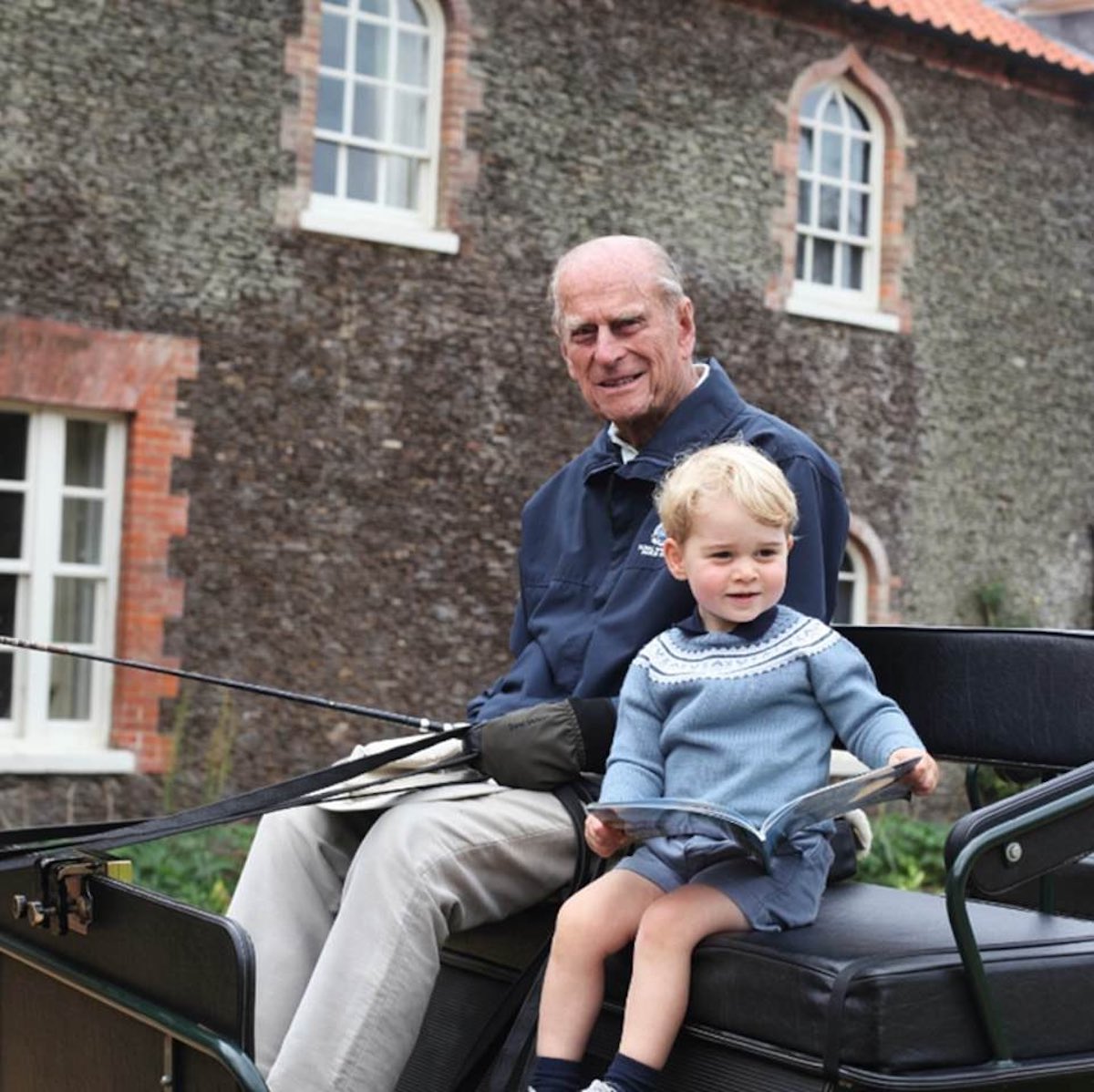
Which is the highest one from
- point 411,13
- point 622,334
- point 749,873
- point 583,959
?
point 411,13

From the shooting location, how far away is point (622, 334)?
3768 mm

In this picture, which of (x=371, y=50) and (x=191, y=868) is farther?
(x=371, y=50)

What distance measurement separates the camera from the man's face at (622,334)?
376 cm

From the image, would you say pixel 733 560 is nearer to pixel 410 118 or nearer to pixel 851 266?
pixel 410 118

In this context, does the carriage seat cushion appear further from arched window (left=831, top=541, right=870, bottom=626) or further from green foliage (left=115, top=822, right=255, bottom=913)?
arched window (left=831, top=541, right=870, bottom=626)

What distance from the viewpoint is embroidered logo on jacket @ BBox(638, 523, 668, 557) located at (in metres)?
3.60

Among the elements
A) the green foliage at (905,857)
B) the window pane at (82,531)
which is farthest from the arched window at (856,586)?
the window pane at (82,531)

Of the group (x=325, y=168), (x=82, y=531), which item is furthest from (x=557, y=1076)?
(x=325, y=168)

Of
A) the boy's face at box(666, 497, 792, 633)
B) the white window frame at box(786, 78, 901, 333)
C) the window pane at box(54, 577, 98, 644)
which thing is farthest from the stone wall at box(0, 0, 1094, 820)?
the boy's face at box(666, 497, 792, 633)

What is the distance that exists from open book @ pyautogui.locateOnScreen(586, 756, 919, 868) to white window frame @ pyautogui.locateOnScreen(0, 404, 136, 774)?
8.39 meters

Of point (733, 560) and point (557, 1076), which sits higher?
point (733, 560)

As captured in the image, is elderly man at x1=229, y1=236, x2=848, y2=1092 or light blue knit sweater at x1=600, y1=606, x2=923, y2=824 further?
elderly man at x1=229, y1=236, x2=848, y2=1092

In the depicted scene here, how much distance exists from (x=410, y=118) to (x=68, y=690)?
13.8 ft

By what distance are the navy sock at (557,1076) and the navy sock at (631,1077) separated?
0.38 ft
